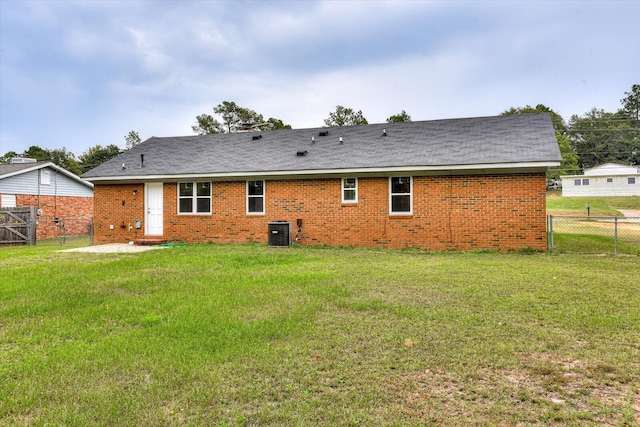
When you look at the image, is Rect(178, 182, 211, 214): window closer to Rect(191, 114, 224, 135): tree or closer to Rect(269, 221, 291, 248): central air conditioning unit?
Rect(269, 221, 291, 248): central air conditioning unit

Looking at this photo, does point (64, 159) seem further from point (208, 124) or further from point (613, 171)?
point (613, 171)

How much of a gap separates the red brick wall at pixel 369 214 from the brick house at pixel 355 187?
0.11ft

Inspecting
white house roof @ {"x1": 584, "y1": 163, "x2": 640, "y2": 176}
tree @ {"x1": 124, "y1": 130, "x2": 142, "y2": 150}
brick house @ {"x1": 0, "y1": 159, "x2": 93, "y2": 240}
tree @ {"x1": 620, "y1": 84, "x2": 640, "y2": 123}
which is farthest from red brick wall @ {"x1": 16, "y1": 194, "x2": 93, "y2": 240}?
tree @ {"x1": 620, "y1": 84, "x2": 640, "y2": 123}

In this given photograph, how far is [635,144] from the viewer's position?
54.8m

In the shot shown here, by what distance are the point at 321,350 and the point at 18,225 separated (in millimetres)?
18488

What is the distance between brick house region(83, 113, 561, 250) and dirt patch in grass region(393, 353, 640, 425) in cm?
883

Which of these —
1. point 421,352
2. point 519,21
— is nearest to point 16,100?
point 519,21

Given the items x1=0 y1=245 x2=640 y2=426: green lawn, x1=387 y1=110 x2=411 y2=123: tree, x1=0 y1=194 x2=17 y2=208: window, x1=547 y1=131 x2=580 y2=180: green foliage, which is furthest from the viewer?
x1=547 y1=131 x2=580 y2=180: green foliage

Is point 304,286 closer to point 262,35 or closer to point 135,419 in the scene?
point 135,419

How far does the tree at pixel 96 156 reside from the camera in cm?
5022

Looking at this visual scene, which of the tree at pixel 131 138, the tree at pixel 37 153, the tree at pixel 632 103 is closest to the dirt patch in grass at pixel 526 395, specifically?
the tree at pixel 37 153

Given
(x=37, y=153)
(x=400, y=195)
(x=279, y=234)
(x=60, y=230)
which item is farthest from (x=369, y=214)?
(x=37, y=153)

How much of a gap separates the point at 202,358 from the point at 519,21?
1755cm

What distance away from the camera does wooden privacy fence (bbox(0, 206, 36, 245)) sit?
16641 mm
